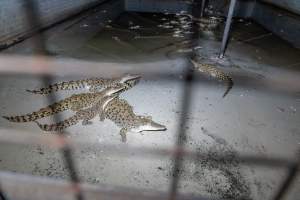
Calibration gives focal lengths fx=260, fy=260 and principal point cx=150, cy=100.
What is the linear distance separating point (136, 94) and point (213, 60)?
5.70 feet

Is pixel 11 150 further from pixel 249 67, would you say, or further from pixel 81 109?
pixel 249 67

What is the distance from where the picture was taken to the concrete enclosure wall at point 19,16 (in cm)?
381

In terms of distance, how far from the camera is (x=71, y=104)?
279 centimetres

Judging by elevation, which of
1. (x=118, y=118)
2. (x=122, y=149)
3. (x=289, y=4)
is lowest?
(x=122, y=149)

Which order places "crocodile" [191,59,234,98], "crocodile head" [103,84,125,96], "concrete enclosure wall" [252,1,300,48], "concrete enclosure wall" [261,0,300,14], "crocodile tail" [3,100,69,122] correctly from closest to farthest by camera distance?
"crocodile tail" [3,100,69,122]
"crocodile head" [103,84,125,96]
"crocodile" [191,59,234,98]
"concrete enclosure wall" [252,1,300,48]
"concrete enclosure wall" [261,0,300,14]

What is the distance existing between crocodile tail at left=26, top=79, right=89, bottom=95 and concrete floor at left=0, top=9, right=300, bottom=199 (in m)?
0.12

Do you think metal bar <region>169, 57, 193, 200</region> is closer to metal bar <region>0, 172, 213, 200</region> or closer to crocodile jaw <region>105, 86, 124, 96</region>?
metal bar <region>0, 172, 213, 200</region>

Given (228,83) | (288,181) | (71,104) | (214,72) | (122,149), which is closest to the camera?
(288,181)

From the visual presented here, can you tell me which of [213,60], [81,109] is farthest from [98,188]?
[213,60]

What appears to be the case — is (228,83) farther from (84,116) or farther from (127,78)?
(84,116)

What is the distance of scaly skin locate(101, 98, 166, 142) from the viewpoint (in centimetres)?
253

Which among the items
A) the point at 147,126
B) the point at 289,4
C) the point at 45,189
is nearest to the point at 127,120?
the point at 147,126

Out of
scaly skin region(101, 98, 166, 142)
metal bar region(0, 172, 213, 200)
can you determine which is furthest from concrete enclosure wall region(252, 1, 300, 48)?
metal bar region(0, 172, 213, 200)

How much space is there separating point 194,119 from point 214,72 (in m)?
1.16
